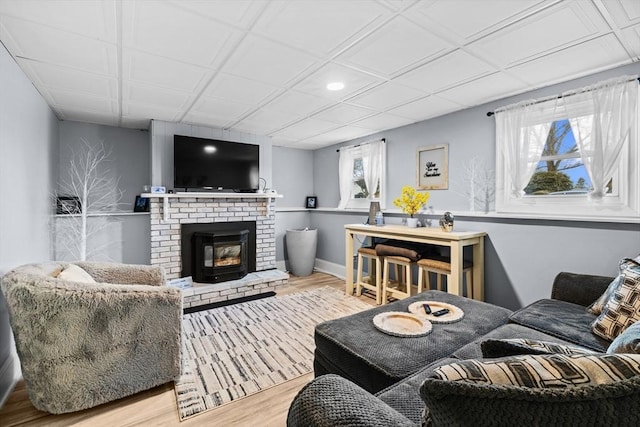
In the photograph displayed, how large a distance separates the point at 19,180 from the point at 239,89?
179 cm

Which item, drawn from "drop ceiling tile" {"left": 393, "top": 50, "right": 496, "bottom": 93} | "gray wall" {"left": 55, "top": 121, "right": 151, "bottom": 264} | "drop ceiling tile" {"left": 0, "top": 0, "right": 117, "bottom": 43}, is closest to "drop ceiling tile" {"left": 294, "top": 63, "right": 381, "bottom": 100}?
"drop ceiling tile" {"left": 393, "top": 50, "right": 496, "bottom": 93}

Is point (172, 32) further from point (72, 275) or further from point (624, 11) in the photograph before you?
point (624, 11)

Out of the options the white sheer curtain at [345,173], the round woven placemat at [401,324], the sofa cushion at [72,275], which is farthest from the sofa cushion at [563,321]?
the white sheer curtain at [345,173]

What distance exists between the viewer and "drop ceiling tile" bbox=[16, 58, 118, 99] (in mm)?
2258

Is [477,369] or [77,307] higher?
[477,369]

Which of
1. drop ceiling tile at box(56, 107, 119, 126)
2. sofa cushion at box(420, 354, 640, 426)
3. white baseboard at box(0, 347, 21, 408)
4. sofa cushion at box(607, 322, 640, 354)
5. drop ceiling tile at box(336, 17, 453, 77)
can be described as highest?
drop ceiling tile at box(56, 107, 119, 126)

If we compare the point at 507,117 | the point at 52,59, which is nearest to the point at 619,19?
the point at 507,117

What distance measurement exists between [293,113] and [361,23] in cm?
178

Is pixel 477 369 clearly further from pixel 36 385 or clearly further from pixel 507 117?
pixel 507 117

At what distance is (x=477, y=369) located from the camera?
0.60 m

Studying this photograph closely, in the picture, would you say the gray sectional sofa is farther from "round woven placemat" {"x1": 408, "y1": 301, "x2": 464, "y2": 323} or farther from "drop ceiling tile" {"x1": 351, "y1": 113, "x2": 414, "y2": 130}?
"drop ceiling tile" {"x1": 351, "y1": 113, "x2": 414, "y2": 130}

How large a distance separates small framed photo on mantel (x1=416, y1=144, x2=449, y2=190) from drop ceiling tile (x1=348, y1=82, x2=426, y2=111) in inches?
32.8

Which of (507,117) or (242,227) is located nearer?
(507,117)

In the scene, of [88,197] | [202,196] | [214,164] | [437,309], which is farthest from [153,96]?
[437,309]
